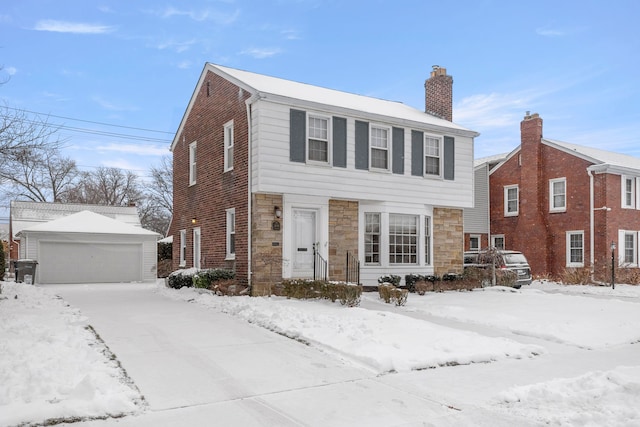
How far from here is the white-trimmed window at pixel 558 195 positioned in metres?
24.5

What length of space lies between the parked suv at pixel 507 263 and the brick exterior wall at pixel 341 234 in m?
5.10

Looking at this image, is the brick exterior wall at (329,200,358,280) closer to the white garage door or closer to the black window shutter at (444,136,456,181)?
the black window shutter at (444,136,456,181)

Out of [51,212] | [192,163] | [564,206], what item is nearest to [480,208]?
[564,206]

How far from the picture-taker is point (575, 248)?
24.0 m

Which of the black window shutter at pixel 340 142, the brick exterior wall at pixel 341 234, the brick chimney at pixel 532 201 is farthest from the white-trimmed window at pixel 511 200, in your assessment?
the black window shutter at pixel 340 142

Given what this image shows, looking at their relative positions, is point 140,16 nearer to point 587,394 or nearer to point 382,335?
point 382,335

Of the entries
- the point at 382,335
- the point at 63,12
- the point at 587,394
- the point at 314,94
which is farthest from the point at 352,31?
the point at 587,394

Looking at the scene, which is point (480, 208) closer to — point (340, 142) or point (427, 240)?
point (427, 240)

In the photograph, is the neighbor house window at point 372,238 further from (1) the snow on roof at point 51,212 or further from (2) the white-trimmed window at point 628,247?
(1) the snow on roof at point 51,212

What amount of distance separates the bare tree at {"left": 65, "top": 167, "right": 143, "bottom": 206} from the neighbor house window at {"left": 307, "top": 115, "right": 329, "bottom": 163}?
39.4m

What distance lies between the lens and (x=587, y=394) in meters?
5.54

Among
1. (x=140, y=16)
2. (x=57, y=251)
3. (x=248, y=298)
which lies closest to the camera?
(x=248, y=298)

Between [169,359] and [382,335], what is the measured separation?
3.50 m

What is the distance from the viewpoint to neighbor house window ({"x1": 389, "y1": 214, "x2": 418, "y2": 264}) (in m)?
16.9
